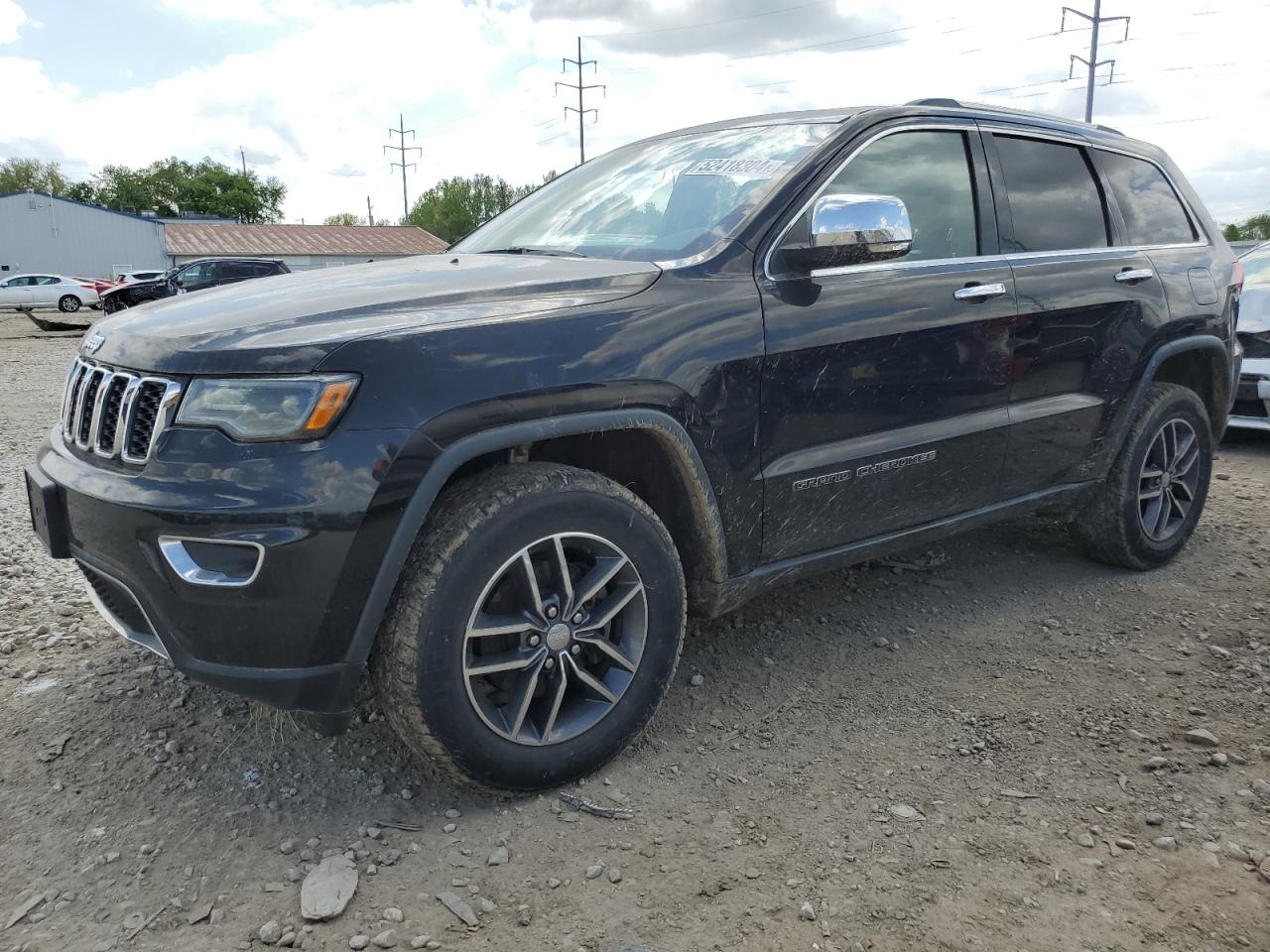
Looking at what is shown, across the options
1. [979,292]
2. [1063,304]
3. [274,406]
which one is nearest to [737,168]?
[979,292]

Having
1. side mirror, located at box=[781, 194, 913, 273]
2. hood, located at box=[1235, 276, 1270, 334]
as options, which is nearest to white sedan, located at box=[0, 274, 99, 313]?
hood, located at box=[1235, 276, 1270, 334]

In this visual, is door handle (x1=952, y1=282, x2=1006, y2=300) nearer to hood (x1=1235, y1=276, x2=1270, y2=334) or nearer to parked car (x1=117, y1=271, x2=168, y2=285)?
hood (x1=1235, y1=276, x2=1270, y2=334)

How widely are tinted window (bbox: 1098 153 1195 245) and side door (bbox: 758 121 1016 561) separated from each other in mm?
963

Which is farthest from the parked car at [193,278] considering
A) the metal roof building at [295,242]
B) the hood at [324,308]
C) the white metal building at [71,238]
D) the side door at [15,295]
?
the white metal building at [71,238]

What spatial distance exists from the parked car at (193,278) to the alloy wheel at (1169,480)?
2100 cm

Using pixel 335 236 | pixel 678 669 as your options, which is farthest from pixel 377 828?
pixel 335 236

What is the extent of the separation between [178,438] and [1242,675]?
3384 mm

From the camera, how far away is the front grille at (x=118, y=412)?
2.26 m

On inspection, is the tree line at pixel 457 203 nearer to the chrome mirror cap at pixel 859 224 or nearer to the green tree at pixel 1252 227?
the green tree at pixel 1252 227

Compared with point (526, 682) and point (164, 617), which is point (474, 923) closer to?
point (526, 682)

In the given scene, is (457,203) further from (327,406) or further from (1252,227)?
(327,406)

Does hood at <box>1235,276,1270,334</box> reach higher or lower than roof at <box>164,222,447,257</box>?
lower

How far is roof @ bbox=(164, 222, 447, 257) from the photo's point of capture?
52.9 m

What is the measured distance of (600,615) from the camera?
101 inches
